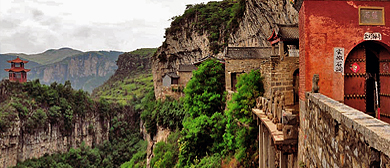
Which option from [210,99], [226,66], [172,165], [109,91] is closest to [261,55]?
[226,66]

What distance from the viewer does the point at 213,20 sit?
138 ft

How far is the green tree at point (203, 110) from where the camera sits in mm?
16875

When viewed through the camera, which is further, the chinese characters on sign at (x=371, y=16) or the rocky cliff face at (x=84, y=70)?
the rocky cliff face at (x=84, y=70)

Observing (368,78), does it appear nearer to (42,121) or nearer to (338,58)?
(338,58)

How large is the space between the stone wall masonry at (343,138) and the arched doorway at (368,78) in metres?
1.98

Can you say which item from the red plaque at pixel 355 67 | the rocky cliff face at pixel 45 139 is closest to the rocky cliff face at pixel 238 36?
the red plaque at pixel 355 67

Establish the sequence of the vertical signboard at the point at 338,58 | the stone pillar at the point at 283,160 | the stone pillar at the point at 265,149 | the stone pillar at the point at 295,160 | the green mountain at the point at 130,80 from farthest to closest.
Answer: the green mountain at the point at 130,80 < the stone pillar at the point at 265,149 < the stone pillar at the point at 283,160 < the stone pillar at the point at 295,160 < the vertical signboard at the point at 338,58

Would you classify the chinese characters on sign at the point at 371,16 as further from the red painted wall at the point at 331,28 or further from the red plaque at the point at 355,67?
the red plaque at the point at 355,67

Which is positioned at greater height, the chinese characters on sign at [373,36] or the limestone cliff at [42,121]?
the chinese characters on sign at [373,36]

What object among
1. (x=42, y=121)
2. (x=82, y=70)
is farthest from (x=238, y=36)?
(x=82, y=70)

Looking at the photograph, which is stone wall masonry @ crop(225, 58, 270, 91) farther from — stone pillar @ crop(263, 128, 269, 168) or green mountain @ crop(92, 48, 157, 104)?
green mountain @ crop(92, 48, 157, 104)

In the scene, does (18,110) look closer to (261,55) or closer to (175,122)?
(175,122)

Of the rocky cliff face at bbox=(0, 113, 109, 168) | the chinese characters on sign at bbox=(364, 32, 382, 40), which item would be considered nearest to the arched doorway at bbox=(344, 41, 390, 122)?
the chinese characters on sign at bbox=(364, 32, 382, 40)

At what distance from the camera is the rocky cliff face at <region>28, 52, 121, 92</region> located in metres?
185
